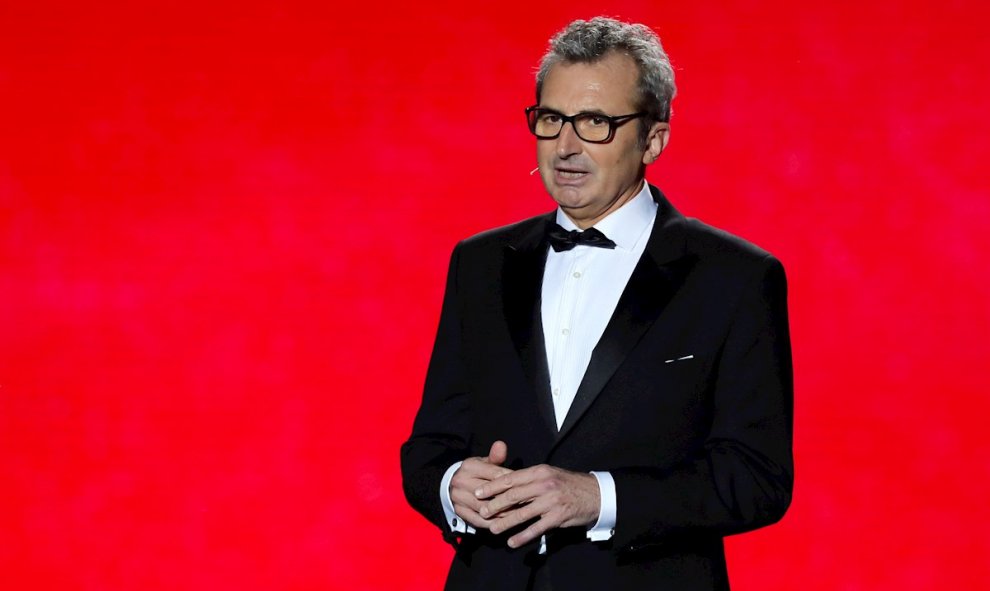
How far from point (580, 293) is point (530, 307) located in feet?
0.26

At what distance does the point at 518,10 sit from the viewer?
2994 millimetres

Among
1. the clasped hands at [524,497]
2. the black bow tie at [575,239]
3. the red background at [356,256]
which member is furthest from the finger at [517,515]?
the red background at [356,256]

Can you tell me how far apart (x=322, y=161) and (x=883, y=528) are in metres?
1.60

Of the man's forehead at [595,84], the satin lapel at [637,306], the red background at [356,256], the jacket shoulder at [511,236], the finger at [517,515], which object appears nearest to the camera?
the finger at [517,515]

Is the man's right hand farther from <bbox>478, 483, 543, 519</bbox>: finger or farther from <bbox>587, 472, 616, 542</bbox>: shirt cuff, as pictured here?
<bbox>587, 472, 616, 542</bbox>: shirt cuff

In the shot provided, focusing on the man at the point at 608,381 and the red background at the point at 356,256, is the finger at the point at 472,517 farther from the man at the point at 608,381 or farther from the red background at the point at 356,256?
the red background at the point at 356,256

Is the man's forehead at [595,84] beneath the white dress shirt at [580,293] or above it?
above

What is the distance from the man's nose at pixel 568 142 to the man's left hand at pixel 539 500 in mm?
478

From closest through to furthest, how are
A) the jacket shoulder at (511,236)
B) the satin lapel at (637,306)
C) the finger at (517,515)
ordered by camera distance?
the finger at (517,515) < the satin lapel at (637,306) < the jacket shoulder at (511,236)

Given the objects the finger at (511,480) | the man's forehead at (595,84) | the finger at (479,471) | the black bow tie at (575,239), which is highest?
the man's forehead at (595,84)

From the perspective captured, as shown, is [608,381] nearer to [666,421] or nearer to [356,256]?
[666,421]

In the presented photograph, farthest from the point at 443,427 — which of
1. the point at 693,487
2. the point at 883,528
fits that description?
the point at 883,528

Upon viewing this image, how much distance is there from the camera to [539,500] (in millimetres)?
1654

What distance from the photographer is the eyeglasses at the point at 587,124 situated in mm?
1862
